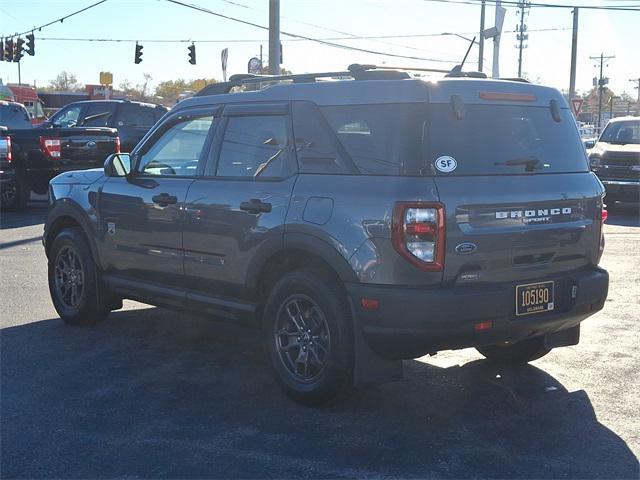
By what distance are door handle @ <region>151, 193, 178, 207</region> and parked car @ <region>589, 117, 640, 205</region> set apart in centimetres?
1180

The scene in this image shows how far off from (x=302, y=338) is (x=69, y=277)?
9.53 ft

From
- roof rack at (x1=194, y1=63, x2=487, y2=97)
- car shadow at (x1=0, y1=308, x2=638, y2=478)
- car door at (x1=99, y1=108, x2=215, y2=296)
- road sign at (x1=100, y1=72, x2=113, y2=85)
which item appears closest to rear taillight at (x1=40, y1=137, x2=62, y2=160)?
car door at (x1=99, y1=108, x2=215, y2=296)

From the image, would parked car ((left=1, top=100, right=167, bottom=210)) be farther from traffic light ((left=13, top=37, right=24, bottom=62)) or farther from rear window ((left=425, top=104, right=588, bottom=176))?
traffic light ((left=13, top=37, right=24, bottom=62))

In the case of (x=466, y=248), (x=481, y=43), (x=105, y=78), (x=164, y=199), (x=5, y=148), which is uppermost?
(x=481, y=43)

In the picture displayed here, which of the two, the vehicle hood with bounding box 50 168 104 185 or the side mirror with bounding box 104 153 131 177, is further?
the vehicle hood with bounding box 50 168 104 185

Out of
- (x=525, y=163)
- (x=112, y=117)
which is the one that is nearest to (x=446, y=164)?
(x=525, y=163)

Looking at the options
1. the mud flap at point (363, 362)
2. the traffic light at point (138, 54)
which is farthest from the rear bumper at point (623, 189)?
the traffic light at point (138, 54)

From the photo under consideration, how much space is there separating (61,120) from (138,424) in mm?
15332

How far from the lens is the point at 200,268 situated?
5.55 meters

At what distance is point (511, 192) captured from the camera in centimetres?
454

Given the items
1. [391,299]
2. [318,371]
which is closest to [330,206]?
[391,299]

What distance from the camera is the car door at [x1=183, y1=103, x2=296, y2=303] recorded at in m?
5.01

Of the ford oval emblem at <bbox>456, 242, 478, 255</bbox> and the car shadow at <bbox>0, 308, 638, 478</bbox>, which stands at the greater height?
the ford oval emblem at <bbox>456, 242, 478, 255</bbox>

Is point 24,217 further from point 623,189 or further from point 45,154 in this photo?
point 623,189
